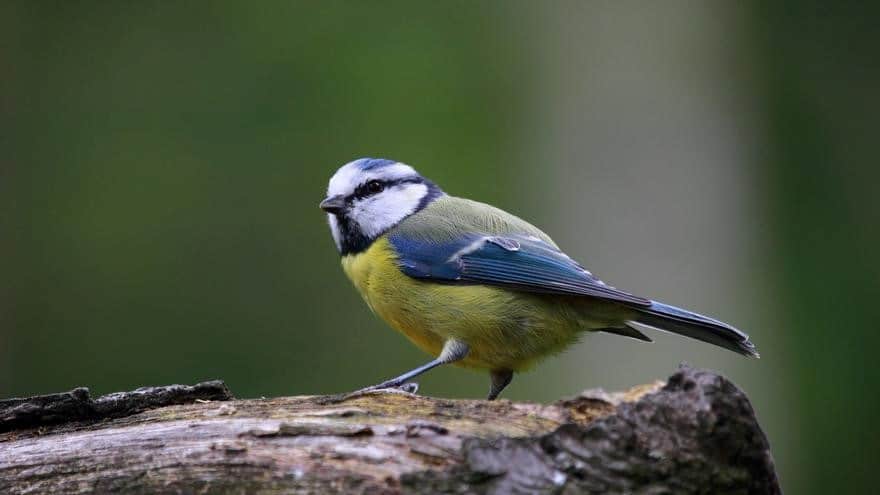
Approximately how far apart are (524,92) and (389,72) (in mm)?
1122

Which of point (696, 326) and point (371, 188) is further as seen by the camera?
point (371, 188)

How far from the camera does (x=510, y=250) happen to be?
333cm

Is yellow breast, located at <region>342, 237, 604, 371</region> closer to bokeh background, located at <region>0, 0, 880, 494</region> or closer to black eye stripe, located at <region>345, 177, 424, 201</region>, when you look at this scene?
black eye stripe, located at <region>345, 177, 424, 201</region>

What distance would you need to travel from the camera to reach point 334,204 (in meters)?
3.58

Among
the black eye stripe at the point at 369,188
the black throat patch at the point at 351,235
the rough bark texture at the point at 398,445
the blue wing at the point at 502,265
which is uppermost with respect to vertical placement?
the black eye stripe at the point at 369,188

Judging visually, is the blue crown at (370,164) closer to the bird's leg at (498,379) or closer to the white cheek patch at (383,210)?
the white cheek patch at (383,210)

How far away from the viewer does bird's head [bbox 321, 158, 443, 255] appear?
141 inches

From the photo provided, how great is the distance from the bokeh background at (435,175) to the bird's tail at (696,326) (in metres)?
1.93

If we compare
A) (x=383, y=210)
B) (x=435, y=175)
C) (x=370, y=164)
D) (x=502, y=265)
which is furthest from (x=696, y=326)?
(x=435, y=175)

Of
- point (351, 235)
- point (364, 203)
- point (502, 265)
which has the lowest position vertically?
point (502, 265)

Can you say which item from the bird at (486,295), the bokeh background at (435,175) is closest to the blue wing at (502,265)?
the bird at (486,295)

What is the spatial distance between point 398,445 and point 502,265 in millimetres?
1278

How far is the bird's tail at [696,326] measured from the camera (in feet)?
10.0

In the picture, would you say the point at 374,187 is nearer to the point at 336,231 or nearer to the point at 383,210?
the point at 383,210
